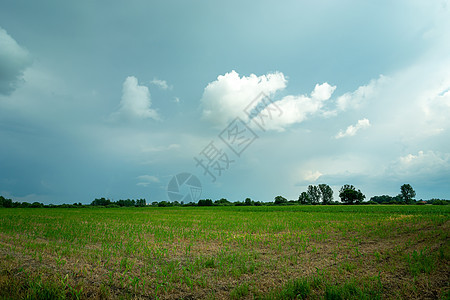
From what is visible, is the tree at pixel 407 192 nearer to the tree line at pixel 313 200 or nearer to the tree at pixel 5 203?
the tree line at pixel 313 200

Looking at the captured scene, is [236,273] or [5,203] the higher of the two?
[236,273]

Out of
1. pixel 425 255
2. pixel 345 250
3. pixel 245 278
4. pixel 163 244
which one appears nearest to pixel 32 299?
pixel 245 278

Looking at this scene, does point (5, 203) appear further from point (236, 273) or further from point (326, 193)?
point (326, 193)

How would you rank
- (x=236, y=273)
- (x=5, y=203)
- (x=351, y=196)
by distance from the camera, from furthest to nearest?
(x=351, y=196), (x=5, y=203), (x=236, y=273)

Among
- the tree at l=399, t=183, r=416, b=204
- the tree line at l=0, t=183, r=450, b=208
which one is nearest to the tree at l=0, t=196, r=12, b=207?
the tree line at l=0, t=183, r=450, b=208

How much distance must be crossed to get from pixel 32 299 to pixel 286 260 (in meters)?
7.70

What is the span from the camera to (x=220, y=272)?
7.04 m

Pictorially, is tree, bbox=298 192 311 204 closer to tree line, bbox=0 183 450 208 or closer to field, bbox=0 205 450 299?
tree line, bbox=0 183 450 208

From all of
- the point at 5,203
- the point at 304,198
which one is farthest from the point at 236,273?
the point at 304,198

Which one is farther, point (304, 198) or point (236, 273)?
point (304, 198)

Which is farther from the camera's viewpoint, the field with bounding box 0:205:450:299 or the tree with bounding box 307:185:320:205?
the tree with bounding box 307:185:320:205

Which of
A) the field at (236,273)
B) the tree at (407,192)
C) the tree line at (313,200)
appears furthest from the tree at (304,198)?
the field at (236,273)

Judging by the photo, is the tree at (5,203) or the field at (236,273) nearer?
the field at (236,273)

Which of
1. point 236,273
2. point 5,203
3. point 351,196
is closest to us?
point 236,273
